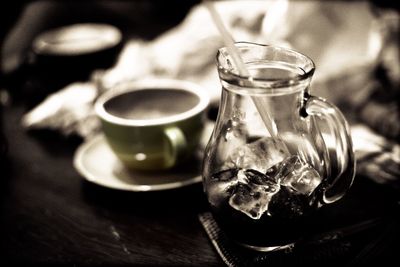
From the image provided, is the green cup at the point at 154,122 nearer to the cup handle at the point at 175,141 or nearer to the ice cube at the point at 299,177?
the cup handle at the point at 175,141

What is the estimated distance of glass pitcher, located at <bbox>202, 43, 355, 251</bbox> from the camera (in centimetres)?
49

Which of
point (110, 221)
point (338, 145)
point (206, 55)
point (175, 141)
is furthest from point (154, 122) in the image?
point (206, 55)

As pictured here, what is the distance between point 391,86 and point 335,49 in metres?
0.21

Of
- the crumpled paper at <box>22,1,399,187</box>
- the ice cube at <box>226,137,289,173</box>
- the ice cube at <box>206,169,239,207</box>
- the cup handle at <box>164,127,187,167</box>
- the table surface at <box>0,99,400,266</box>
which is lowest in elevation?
the crumpled paper at <box>22,1,399,187</box>

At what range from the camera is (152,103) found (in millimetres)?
750

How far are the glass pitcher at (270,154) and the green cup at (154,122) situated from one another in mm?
127

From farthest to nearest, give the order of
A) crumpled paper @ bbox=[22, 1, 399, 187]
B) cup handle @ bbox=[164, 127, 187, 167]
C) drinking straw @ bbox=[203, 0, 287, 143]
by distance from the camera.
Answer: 1. crumpled paper @ bbox=[22, 1, 399, 187]
2. cup handle @ bbox=[164, 127, 187, 167]
3. drinking straw @ bbox=[203, 0, 287, 143]

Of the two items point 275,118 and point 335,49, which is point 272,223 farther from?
point 335,49

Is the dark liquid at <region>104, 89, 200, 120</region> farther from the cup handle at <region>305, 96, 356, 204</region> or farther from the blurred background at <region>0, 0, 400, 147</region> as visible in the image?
the cup handle at <region>305, 96, 356, 204</region>

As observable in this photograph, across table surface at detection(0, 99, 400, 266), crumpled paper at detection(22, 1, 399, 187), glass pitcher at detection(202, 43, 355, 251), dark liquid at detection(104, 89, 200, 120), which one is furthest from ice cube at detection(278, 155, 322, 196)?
crumpled paper at detection(22, 1, 399, 187)

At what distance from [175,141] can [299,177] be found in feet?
0.69

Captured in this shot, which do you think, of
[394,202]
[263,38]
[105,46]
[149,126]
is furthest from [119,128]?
[263,38]

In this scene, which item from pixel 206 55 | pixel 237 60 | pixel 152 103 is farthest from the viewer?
pixel 206 55

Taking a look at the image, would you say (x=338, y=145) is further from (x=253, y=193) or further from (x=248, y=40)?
(x=248, y=40)
